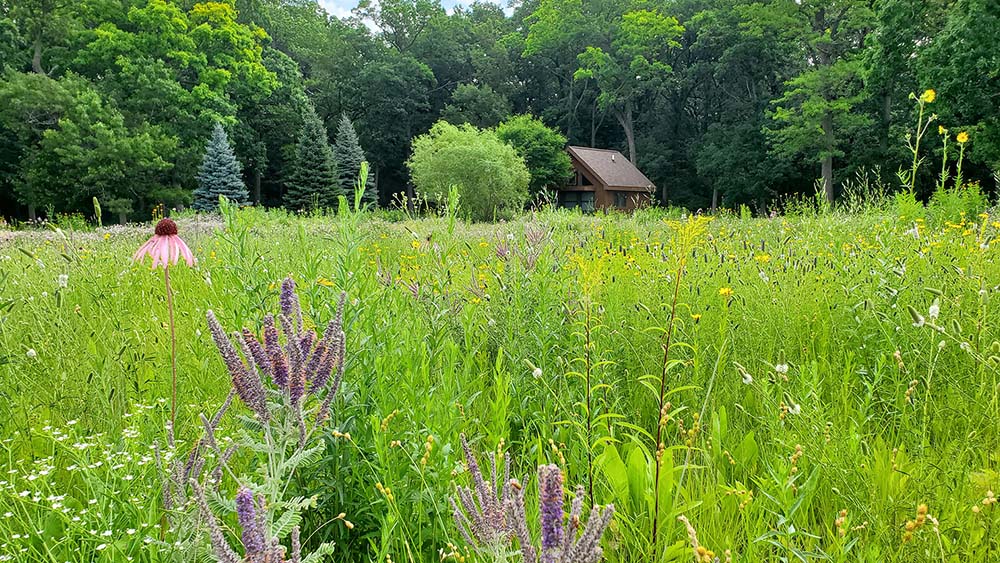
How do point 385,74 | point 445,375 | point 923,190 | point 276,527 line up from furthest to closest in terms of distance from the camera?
point 385,74 < point 923,190 < point 445,375 < point 276,527

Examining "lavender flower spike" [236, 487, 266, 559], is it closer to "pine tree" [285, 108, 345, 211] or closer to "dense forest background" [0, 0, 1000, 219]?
"dense forest background" [0, 0, 1000, 219]

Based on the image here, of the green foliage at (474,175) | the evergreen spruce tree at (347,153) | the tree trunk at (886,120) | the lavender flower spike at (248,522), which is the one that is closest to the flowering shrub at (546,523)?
the lavender flower spike at (248,522)

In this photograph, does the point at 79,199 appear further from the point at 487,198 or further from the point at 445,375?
the point at 445,375

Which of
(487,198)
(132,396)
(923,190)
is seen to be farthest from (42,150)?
(923,190)

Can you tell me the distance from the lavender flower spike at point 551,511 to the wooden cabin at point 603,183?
31365 millimetres

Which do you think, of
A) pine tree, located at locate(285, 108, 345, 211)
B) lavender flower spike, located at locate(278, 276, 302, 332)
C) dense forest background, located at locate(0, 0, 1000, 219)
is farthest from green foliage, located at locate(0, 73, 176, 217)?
lavender flower spike, located at locate(278, 276, 302, 332)

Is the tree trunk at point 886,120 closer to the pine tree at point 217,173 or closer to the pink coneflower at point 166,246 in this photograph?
the pine tree at point 217,173

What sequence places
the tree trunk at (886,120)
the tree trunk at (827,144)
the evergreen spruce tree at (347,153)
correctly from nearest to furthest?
the tree trunk at (827,144) < the tree trunk at (886,120) < the evergreen spruce tree at (347,153)

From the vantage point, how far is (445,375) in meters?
1.95

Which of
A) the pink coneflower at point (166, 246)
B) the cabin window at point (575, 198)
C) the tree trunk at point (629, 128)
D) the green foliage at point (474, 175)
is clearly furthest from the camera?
the tree trunk at point (629, 128)

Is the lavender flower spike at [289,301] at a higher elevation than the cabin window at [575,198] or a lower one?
lower

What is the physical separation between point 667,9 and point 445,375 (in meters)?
40.3

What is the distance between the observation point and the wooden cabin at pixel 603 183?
105 ft

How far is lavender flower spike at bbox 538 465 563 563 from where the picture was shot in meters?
0.68
